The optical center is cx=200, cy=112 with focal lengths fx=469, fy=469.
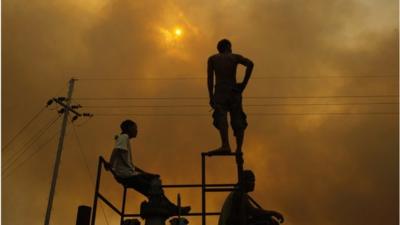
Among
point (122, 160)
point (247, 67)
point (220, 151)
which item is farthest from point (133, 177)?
point (247, 67)

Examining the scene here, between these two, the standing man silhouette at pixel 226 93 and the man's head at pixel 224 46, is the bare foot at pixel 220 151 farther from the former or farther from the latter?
the man's head at pixel 224 46

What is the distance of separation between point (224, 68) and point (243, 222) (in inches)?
110

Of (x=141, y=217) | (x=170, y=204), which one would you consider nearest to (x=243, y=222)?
(x=170, y=204)

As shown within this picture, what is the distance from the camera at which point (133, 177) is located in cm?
720

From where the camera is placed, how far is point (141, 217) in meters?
7.16

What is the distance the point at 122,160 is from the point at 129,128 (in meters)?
0.60

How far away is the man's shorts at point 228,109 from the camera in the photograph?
7.63m

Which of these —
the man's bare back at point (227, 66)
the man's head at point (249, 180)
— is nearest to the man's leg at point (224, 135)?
the man's bare back at point (227, 66)

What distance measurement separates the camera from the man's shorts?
25.0 feet

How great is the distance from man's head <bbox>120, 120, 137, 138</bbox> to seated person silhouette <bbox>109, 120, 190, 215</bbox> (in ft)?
0.27

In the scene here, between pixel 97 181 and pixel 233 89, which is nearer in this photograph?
pixel 97 181

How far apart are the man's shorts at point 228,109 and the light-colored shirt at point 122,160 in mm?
1498

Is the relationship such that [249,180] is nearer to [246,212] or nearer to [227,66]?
[246,212]

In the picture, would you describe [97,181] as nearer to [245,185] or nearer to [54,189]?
[245,185]
